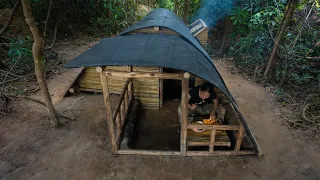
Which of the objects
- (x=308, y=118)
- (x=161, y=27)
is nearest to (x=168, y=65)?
(x=161, y=27)

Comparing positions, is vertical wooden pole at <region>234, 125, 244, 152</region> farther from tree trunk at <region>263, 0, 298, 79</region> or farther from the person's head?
tree trunk at <region>263, 0, 298, 79</region>

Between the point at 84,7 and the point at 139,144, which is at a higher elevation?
the point at 84,7

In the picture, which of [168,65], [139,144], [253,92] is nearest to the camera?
[168,65]

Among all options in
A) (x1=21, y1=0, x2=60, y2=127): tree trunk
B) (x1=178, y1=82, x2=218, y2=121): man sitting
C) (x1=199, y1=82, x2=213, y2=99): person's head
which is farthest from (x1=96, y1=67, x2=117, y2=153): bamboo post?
(x1=199, y1=82, x2=213, y2=99): person's head

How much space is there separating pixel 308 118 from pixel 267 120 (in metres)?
0.99

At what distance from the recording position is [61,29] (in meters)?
11.1

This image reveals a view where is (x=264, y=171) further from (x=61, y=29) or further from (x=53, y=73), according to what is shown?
(x=61, y=29)

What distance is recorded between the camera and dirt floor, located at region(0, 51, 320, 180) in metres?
3.72

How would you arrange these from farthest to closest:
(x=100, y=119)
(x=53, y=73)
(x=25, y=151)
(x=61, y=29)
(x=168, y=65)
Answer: (x=61, y=29) < (x=53, y=73) < (x=100, y=119) < (x=25, y=151) < (x=168, y=65)

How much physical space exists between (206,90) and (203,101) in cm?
40

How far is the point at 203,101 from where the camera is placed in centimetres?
479

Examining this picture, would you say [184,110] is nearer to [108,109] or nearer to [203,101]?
[203,101]

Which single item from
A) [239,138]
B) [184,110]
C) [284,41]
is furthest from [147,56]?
[284,41]

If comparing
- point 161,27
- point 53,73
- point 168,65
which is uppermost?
point 161,27
